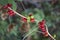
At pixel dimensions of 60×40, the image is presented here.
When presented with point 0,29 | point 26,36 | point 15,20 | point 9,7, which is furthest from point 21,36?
point 15,20

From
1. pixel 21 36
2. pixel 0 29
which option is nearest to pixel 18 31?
pixel 21 36

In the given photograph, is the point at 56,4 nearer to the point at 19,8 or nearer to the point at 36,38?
the point at 36,38

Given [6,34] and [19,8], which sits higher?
[19,8]

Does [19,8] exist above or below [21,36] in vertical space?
above

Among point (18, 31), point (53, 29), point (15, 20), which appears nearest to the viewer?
point (18, 31)

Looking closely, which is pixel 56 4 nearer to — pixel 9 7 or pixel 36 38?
pixel 36 38

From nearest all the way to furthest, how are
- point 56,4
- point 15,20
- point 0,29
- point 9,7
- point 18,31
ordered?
1. point 9,7
2. point 0,29
3. point 18,31
4. point 15,20
5. point 56,4

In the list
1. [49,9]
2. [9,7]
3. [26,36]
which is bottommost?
[26,36]

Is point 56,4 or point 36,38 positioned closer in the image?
point 36,38

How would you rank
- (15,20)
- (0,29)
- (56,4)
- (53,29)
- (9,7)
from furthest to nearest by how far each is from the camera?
(56,4) → (53,29) → (15,20) → (0,29) → (9,7)
